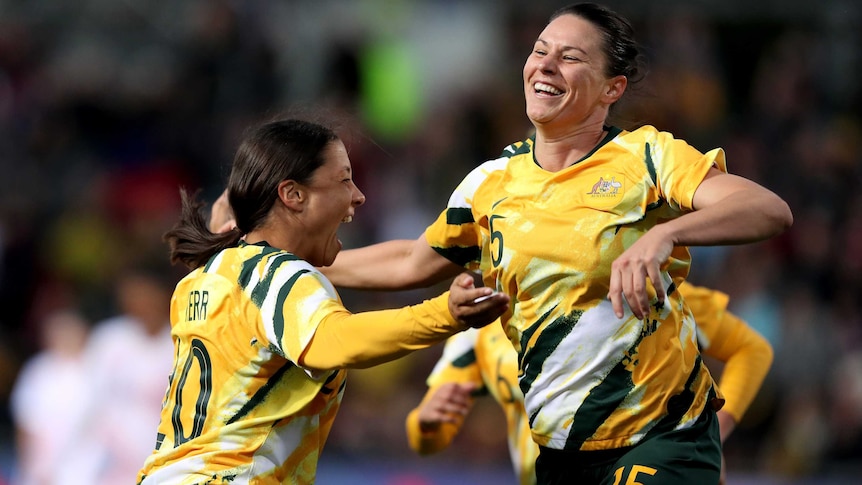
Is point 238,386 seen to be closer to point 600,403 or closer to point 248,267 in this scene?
point 248,267

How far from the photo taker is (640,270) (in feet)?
10.9

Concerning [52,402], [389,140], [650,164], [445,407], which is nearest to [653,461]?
[650,164]

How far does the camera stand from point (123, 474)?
8.19 metres

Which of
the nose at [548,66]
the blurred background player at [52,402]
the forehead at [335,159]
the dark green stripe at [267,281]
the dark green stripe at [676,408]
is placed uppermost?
the nose at [548,66]

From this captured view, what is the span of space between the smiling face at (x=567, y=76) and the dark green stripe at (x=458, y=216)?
0.38 m

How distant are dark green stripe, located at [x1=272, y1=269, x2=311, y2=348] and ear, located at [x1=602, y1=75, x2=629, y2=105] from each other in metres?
1.18

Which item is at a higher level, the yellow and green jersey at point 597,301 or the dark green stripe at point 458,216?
the dark green stripe at point 458,216

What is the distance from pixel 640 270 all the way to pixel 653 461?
0.76 metres

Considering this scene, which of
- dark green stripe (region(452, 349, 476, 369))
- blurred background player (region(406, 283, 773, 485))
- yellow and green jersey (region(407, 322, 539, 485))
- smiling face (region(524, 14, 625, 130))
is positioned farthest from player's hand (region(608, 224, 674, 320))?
dark green stripe (region(452, 349, 476, 369))

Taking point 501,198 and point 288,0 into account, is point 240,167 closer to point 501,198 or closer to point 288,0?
point 501,198

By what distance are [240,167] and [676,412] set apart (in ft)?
5.13

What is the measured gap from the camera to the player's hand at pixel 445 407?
5254 millimetres

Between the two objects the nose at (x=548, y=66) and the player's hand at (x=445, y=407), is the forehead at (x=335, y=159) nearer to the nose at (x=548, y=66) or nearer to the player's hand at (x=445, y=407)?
the nose at (x=548, y=66)

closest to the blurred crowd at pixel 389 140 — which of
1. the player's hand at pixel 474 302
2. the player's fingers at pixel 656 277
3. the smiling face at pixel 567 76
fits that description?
the smiling face at pixel 567 76
